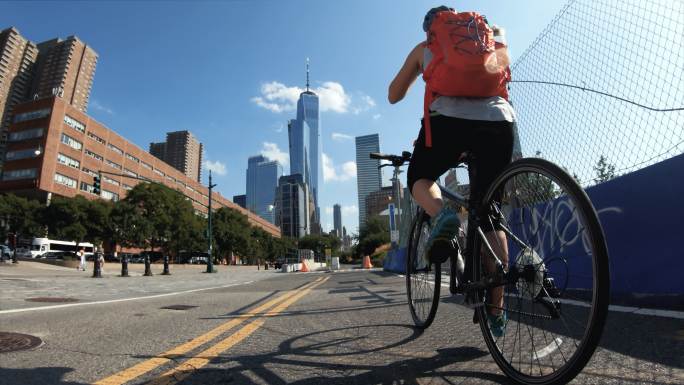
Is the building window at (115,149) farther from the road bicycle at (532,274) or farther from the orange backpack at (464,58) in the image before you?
the road bicycle at (532,274)

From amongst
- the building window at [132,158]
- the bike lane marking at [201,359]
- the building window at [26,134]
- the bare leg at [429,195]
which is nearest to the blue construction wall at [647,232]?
the bare leg at [429,195]

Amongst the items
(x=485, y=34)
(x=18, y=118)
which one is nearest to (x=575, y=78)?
(x=485, y=34)

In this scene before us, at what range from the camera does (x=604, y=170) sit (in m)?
5.05

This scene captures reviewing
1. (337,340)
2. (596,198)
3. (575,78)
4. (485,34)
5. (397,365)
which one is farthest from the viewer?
(575,78)

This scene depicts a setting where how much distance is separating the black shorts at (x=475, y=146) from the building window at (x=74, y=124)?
75328 mm

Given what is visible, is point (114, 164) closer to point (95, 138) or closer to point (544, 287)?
point (95, 138)

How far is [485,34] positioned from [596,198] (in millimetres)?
3379

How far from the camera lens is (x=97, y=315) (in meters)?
4.90

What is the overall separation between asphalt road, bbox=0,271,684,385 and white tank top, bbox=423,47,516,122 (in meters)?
1.39

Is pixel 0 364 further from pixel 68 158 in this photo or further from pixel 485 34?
pixel 68 158

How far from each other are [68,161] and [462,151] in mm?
73901

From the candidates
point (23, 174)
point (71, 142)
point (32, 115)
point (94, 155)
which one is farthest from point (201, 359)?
point (94, 155)

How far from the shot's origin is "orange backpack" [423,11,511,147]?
7.82 feet

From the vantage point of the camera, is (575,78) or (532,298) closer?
(532,298)
